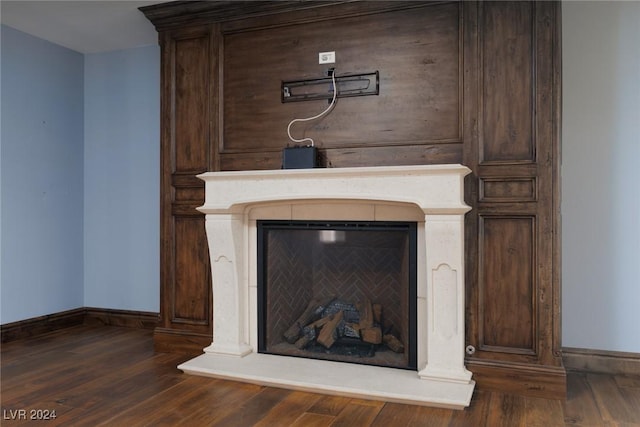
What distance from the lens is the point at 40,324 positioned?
379 cm

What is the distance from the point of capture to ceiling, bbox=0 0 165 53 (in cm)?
323

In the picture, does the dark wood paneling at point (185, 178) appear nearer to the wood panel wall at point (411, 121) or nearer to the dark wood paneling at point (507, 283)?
the wood panel wall at point (411, 121)

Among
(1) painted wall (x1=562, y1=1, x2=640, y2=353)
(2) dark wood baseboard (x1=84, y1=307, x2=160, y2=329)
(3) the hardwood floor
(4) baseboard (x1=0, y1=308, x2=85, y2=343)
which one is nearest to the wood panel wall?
(3) the hardwood floor

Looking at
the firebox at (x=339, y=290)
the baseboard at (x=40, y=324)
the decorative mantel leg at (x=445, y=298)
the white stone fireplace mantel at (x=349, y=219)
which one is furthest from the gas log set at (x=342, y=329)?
the baseboard at (x=40, y=324)

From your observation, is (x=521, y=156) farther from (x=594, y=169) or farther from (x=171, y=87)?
(x=171, y=87)

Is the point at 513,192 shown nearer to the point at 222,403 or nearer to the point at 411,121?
the point at 411,121

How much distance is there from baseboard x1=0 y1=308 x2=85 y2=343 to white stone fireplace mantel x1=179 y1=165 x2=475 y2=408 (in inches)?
62.7

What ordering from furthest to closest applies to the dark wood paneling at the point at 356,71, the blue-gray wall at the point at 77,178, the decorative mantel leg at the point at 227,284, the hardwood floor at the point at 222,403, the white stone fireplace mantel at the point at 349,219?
the blue-gray wall at the point at 77,178, the decorative mantel leg at the point at 227,284, the dark wood paneling at the point at 356,71, the white stone fireplace mantel at the point at 349,219, the hardwood floor at the point at 222,403

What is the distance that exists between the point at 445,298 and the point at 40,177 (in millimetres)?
3183

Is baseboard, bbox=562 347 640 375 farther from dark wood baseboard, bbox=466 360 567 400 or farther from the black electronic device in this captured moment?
the black electronic device

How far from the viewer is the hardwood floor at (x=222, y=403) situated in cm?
219

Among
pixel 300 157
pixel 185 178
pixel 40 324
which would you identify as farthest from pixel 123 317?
pixel 300 157

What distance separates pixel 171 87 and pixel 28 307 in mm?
2003

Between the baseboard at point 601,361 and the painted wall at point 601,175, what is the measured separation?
0.03 metres
